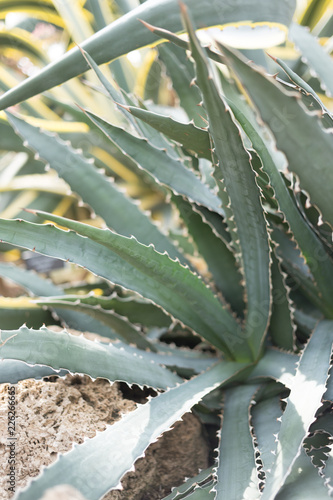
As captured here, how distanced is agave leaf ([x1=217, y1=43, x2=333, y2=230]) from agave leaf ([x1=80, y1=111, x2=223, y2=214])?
0.77 ft

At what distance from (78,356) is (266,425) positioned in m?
0.25

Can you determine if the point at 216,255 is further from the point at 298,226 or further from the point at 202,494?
the point at 202,494

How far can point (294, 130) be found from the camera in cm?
43

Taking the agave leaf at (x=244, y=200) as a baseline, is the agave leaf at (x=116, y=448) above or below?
below

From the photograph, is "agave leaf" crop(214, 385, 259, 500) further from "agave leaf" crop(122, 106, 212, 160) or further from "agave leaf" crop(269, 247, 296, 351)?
"agave leaf" crop(122, 106, 212, 160)

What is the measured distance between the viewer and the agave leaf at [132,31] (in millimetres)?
571

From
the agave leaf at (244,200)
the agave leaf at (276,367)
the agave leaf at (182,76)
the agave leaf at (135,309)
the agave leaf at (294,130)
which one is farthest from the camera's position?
the agave leaf at (182,76)

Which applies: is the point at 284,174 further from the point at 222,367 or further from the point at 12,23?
the point at 12,23

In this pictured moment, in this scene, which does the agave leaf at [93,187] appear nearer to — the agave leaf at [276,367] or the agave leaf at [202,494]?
the agave leaf at [276,367]

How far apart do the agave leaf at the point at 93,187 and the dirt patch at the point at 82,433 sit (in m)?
0.26

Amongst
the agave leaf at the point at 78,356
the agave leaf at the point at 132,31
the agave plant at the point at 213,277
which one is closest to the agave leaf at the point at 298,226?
the agave plant at the point at 213,277

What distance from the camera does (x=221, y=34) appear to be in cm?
→ 70

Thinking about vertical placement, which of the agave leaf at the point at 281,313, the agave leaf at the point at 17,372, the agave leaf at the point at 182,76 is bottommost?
the agave leaf at the point at 281,313

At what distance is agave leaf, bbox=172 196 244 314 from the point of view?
775mm
